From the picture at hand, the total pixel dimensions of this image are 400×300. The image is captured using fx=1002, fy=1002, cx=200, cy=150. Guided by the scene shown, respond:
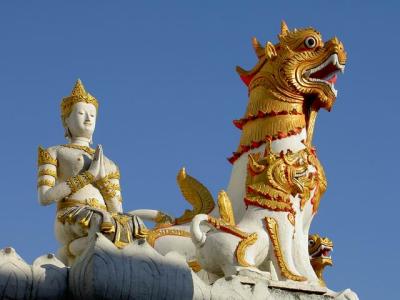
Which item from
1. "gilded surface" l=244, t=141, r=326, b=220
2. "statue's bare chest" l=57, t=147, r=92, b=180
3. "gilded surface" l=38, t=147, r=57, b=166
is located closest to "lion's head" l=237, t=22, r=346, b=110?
"gilded surface" l=244, t=141, r=326, b=220

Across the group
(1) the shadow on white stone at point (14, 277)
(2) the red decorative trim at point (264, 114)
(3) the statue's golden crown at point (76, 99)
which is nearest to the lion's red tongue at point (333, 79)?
(2) the red decorative trim at point (264, 114)

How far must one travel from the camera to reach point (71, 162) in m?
10.6

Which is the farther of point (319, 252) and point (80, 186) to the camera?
point (319, 252)

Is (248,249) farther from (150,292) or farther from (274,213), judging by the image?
(150,292)

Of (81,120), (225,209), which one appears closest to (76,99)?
(81,120)

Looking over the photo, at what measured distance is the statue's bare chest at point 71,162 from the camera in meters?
10.6

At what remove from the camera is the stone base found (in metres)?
7.95

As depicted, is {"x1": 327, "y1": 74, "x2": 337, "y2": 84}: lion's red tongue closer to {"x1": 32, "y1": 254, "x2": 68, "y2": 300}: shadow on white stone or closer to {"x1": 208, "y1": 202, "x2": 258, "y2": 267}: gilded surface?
{"x1": 208, "y1": 202, "x2": 258, "y2": 267}: gilded surface

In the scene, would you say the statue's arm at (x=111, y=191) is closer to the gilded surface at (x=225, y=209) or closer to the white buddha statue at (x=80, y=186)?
the white buddha statue at (x=80, y=186)

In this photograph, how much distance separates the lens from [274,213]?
35.7ft

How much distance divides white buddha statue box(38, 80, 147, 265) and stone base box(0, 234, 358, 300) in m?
1.35

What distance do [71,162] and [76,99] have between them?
0.77m

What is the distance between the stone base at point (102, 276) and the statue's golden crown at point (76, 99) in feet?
9.85

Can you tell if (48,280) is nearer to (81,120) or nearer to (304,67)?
(81,120)
